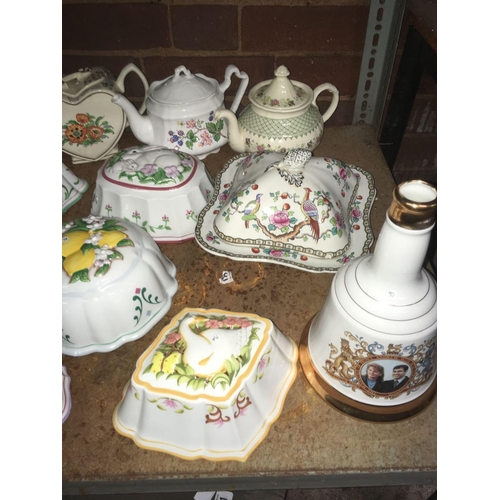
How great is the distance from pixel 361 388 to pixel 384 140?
2.52ft

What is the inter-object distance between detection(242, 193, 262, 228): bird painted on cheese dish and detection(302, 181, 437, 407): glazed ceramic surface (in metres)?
0.26

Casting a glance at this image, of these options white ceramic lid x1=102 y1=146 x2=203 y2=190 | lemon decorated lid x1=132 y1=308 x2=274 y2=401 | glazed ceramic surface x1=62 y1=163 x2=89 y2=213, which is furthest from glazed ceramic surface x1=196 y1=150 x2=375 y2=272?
glazed ceramic surface x1=62 y1=163 x2=89 y2=213

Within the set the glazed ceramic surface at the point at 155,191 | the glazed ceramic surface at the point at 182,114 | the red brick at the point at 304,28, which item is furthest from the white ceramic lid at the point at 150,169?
the red brick at the point at 304,28

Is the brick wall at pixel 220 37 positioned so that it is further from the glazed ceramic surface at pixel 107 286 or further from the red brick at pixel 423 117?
the glazed ceramic surface at pixel 107 286

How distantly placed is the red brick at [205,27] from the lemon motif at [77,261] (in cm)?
69

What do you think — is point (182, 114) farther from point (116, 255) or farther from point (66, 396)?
point (66, 396)

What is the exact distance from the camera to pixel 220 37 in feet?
3.63

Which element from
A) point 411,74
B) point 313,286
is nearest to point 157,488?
point 313,286

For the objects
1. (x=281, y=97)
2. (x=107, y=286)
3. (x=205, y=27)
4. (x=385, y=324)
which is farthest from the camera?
(x=205, y=27)

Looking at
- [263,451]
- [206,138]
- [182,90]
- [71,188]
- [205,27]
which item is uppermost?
[205,27]

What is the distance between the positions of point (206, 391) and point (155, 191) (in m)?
0.43

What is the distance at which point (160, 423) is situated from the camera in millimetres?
602

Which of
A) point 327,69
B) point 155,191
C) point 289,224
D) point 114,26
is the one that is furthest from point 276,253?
point 114,26

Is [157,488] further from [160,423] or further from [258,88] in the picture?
[258,88]
